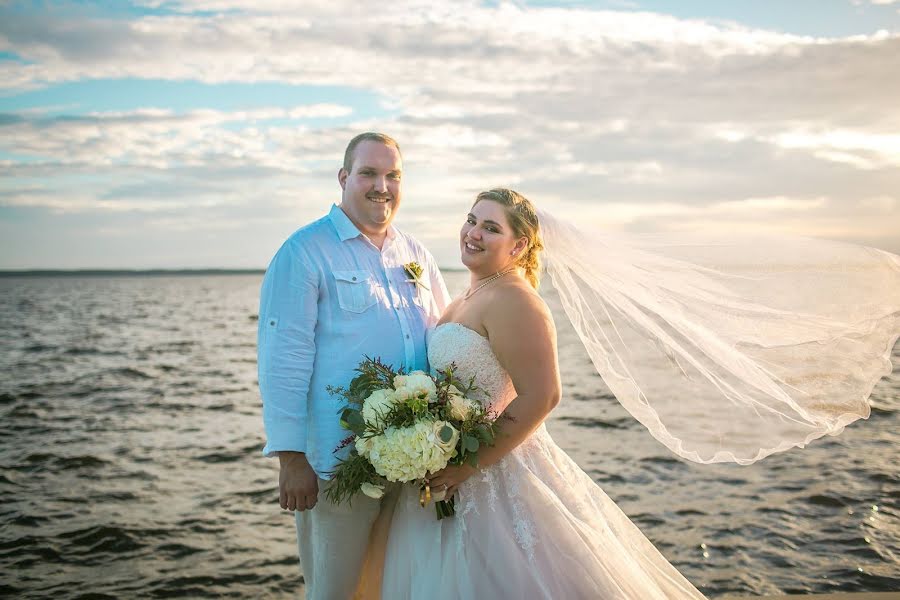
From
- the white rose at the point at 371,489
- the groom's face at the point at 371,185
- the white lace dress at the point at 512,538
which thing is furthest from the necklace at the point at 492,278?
the white rose at the point at 371,489

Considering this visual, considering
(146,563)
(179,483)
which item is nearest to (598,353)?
(146,563)

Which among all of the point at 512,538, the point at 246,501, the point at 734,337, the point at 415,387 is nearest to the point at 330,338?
the point at 415,387

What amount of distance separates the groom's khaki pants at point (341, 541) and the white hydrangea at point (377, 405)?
683 millimetres

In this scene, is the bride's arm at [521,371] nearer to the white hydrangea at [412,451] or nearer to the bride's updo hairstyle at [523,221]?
the white hydrangea at [412,451]

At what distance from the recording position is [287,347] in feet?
12.4

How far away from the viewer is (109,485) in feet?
32.4

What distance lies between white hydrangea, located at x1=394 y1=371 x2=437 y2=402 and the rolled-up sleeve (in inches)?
24.9

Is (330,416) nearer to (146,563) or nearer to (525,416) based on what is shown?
(525,416)

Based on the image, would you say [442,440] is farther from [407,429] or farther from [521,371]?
[521,371]

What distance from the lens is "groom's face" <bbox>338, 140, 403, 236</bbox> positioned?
414cm

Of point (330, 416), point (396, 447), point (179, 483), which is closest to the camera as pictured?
point (396, 447)

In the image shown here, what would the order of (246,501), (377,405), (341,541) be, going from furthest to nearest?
(246,501) → (341,541) → (377,405)

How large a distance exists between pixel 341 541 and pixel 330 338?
3.44 ft

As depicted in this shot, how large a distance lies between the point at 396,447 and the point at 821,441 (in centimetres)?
1035
